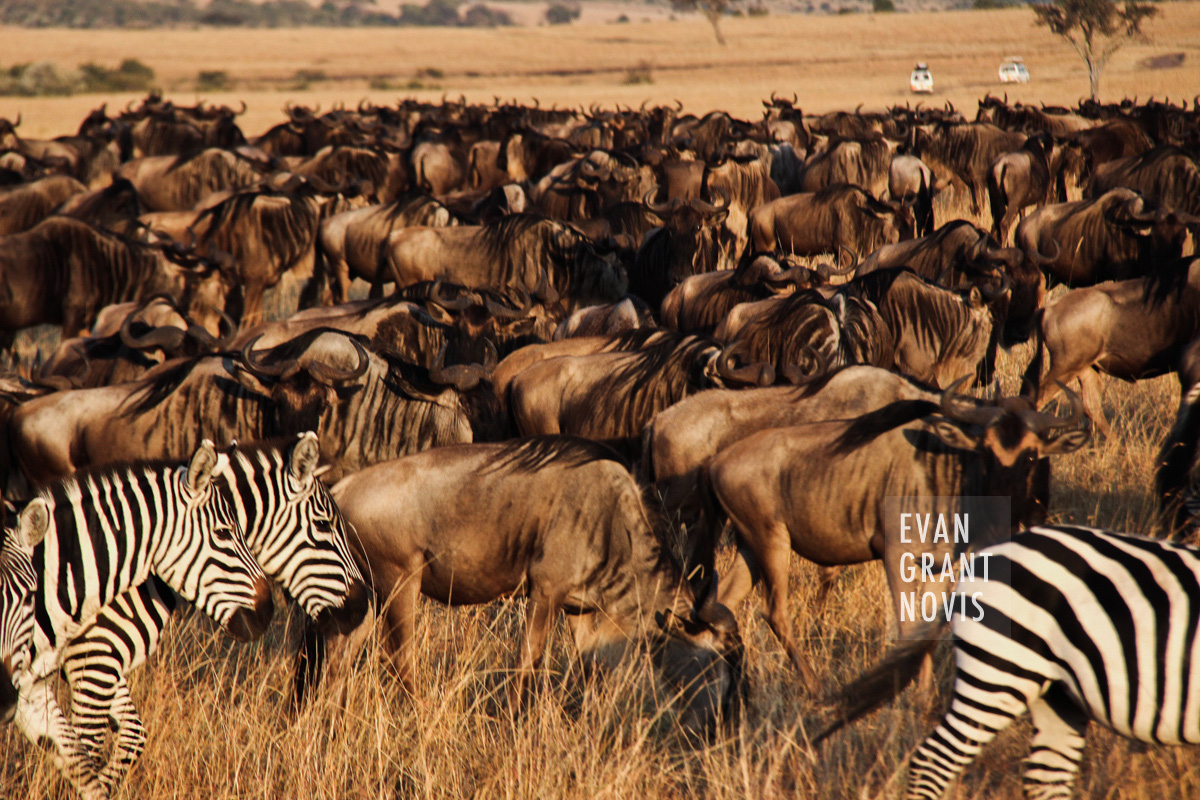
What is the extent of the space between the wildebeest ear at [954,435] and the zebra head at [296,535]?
6.55 ft

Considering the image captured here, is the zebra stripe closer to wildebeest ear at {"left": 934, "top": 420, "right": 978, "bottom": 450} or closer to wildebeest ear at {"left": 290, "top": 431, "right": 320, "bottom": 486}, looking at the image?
wildebeest ear at {"left": 934, "top": 420, "right": 978, "bottom": 450}

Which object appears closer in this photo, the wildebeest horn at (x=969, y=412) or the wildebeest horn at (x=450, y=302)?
the wildebeest horn at (x=969, y=412)

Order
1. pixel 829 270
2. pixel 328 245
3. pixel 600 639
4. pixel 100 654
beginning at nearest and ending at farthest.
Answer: pixel 100 654
pixel 600 639
pixel 829 270
pixel 328 245

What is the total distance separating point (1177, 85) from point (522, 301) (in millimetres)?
34166

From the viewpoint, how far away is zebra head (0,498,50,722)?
9.25 feet

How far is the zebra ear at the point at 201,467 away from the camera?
304cm

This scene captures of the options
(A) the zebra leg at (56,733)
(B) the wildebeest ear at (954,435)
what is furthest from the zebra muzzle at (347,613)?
(B) the wildebeest ear at (954,435)

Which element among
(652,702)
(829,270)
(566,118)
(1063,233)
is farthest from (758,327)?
(566,118)

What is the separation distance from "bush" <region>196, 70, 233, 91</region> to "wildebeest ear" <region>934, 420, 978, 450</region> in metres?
53.0

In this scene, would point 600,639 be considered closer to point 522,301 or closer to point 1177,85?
point 522,301

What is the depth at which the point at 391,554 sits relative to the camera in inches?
155

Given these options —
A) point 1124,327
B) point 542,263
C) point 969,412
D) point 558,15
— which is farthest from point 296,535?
point 558,15

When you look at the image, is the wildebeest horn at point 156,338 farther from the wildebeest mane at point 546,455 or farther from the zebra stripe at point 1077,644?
the zebra stripe at point 1077,644

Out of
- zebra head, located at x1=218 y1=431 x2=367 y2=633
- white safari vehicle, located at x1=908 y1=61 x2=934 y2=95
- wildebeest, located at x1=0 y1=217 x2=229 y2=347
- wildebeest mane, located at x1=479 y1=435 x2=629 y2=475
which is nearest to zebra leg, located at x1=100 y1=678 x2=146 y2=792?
zebra head, located at x1=218 y1=431 x2=367 y2=633
